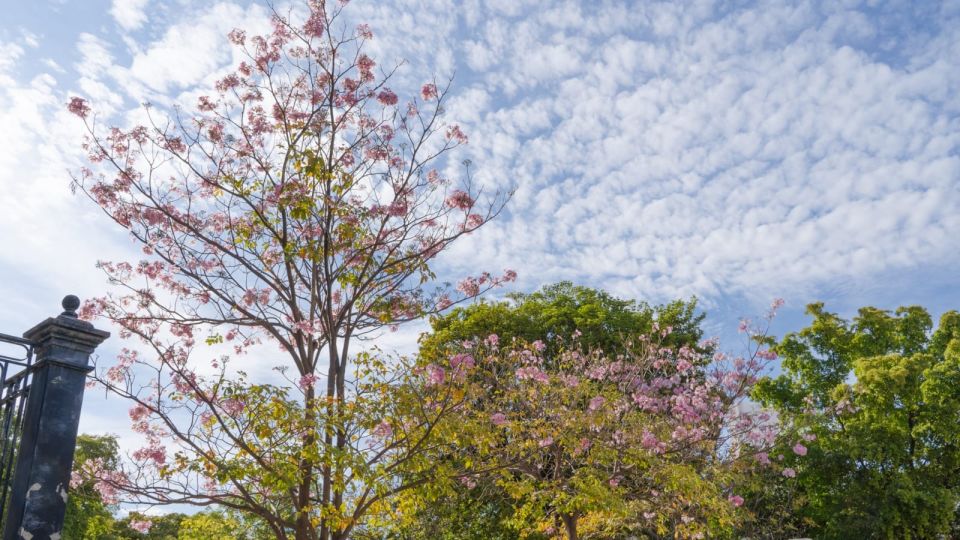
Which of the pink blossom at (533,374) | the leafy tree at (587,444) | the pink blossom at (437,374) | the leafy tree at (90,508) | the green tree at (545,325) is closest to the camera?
the pink blossom at (437,374)

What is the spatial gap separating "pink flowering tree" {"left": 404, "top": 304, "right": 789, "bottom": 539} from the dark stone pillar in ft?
13.7

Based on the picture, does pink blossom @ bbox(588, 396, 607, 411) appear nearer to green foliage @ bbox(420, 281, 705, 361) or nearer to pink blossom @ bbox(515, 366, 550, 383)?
pink blossom @ bbox(515, 366, 550, 383)

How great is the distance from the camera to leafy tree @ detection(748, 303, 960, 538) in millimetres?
23578

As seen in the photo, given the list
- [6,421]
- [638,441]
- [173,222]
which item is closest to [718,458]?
[638,441]

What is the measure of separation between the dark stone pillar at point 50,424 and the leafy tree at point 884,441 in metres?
21.2

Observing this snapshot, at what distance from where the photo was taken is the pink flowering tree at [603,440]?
11.9m

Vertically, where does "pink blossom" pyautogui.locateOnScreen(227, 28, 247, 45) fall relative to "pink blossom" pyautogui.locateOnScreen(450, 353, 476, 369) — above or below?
above

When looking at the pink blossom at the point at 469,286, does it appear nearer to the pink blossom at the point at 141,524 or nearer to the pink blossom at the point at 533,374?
the pink blossom at the point at 533,374

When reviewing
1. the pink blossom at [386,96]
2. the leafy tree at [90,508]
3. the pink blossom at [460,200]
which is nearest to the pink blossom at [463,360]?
the pink blossom at [460,200]

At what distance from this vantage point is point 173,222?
34.4 feet

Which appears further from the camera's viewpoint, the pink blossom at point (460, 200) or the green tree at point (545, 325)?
the green tree at point (545, 325)

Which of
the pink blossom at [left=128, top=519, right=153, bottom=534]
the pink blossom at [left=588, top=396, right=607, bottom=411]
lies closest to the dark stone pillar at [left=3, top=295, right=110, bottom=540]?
the pink blossom at [left=128, top=519, right=153, bottom=534]

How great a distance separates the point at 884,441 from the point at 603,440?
15.8m

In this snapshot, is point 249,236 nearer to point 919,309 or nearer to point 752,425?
point 752,425
